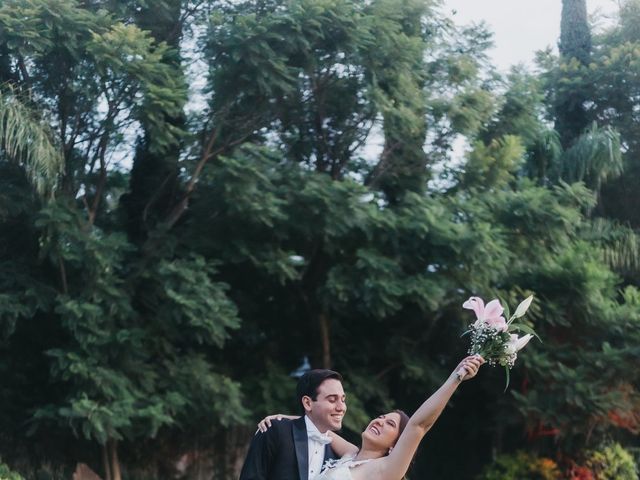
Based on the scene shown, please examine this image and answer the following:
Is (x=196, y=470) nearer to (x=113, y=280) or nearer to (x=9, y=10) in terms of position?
(x=113, y=280)

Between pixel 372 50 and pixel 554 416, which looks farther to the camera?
pixel 554 416

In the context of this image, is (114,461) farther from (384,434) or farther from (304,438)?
(384,434)

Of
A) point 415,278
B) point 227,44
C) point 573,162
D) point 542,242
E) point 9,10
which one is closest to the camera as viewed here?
point 9,10

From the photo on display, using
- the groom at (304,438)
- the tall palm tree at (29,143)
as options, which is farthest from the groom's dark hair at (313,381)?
the tall palm tree at (29,143)

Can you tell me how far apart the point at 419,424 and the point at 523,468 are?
13.3m

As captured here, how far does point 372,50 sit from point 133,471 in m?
6.90

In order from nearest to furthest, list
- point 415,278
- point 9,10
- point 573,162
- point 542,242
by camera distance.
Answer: point 9,10, point 415,278, point 542,242, point 573,162

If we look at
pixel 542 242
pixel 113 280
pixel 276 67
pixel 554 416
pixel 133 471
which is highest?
pixel 276 67

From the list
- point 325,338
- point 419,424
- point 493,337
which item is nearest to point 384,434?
point 419,424

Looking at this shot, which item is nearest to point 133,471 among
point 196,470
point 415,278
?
point 196,470

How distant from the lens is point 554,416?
15727mm

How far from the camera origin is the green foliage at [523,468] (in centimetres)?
1688

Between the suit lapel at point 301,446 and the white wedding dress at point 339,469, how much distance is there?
8 centimetres

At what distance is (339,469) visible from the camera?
15.8ft
